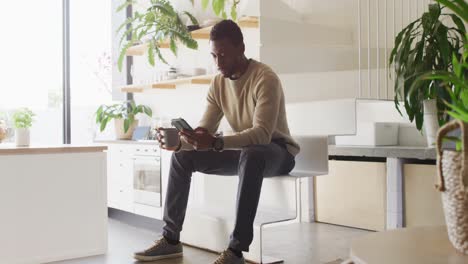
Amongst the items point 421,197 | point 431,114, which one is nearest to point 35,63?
point 421,197

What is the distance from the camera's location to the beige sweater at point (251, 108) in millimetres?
2365

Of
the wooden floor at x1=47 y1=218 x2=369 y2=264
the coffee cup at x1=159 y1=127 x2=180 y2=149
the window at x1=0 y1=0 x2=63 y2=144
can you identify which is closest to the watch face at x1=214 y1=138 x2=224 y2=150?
the coffee cup at x1=159 y1=127 x2=180 y2=149

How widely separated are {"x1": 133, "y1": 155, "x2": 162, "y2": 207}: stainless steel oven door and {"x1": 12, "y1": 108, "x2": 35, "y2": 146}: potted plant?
1.09 m

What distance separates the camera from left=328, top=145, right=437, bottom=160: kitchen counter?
9.92 ft

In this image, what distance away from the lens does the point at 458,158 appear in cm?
98

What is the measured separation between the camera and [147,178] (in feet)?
12.9

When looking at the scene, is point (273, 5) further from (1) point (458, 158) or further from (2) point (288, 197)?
(1) point (458, 158)

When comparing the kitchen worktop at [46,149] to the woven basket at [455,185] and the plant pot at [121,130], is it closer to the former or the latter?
the plant pot at [121,130]

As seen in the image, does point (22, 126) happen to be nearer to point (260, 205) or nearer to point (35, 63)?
point (260, 205)

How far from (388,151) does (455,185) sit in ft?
7.47

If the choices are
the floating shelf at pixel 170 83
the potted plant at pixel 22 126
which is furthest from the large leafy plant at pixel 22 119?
the floating shelf at pixel 170 83

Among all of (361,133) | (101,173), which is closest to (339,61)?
(361,133)

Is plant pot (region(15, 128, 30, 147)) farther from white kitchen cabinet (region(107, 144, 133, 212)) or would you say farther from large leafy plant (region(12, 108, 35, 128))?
white kitchen cabinet (region(107, 144, 133, 212))

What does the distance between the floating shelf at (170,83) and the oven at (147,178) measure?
74 cm
